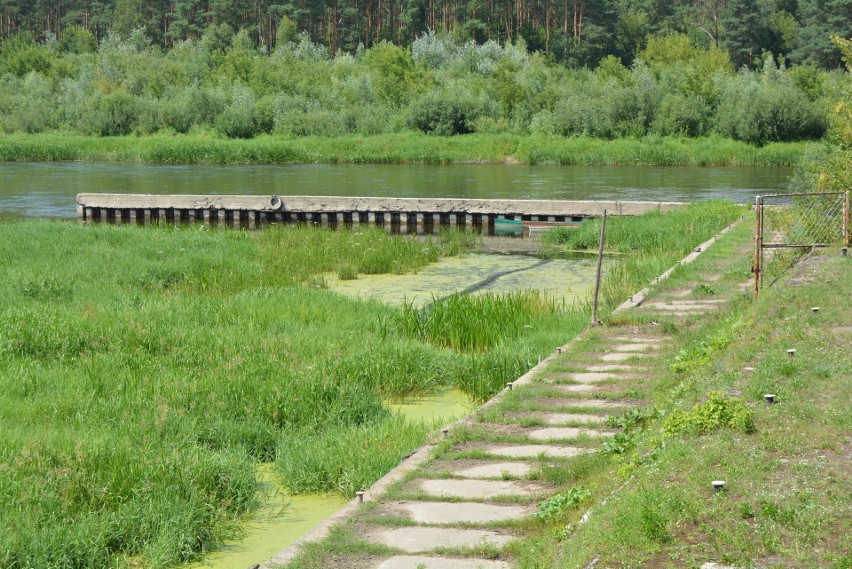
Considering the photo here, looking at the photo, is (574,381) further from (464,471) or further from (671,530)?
(671,530)

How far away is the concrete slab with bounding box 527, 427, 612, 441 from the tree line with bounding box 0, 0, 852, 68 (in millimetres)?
77531

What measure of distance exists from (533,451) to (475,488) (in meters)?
0.90

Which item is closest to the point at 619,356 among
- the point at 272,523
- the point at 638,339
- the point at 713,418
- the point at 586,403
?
the point at 638,339

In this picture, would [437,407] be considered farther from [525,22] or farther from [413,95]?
[525,22]

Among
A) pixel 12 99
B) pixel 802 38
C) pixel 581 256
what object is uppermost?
pixel 802 38

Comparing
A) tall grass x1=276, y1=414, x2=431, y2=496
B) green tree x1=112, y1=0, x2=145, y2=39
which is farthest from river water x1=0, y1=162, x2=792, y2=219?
green tree x1=112, y1=0, x2=145, y2=39

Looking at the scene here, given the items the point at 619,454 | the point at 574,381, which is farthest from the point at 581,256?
the point at 619,454

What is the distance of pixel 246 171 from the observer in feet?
163

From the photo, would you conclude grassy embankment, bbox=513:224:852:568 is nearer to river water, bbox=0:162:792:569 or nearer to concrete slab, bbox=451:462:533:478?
concrete slab, bbox=451:462:533:478

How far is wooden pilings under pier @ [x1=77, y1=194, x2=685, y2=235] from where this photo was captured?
1100 inches

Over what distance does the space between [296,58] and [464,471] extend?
7959cm

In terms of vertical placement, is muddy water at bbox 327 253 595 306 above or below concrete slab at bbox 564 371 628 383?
below

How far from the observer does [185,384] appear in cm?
1081

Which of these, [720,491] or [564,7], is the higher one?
[564,7]
